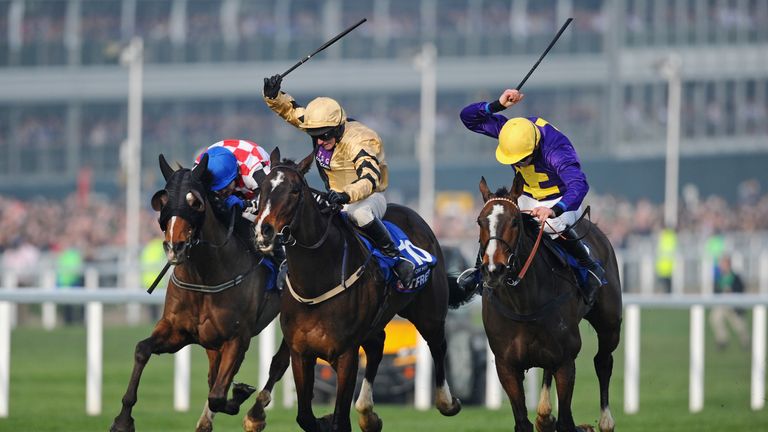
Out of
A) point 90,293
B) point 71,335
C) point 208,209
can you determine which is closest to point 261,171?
point 208,209

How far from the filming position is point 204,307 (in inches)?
348

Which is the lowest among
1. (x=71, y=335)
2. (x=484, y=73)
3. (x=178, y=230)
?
(x=71, y=335)

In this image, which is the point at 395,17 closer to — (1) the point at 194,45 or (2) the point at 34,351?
(1) the point at 194,45

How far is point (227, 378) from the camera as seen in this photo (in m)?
8.66

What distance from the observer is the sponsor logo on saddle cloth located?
29.0 ft

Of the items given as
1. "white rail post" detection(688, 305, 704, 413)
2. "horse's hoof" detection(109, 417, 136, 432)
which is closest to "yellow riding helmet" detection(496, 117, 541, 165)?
"horse's hoof" detection(109, 417, 136, 432)

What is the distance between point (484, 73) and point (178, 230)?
32.0m

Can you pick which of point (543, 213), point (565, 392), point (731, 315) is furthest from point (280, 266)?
point (731, 315)

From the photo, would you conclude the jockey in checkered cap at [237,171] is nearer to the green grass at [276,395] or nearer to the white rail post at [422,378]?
the green grass at [276,395]

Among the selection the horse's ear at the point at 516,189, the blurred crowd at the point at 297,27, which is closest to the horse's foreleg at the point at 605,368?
the horse's ear at the point at 516,189

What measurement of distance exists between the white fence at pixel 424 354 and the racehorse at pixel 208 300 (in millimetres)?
3095

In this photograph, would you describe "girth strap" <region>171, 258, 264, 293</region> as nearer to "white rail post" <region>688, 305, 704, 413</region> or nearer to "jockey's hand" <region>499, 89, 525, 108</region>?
"jockey's hand" <region>499, 89, 525, 108</region>

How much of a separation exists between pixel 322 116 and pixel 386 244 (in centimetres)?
77

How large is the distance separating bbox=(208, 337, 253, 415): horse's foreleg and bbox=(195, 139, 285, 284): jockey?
47 centimetres
